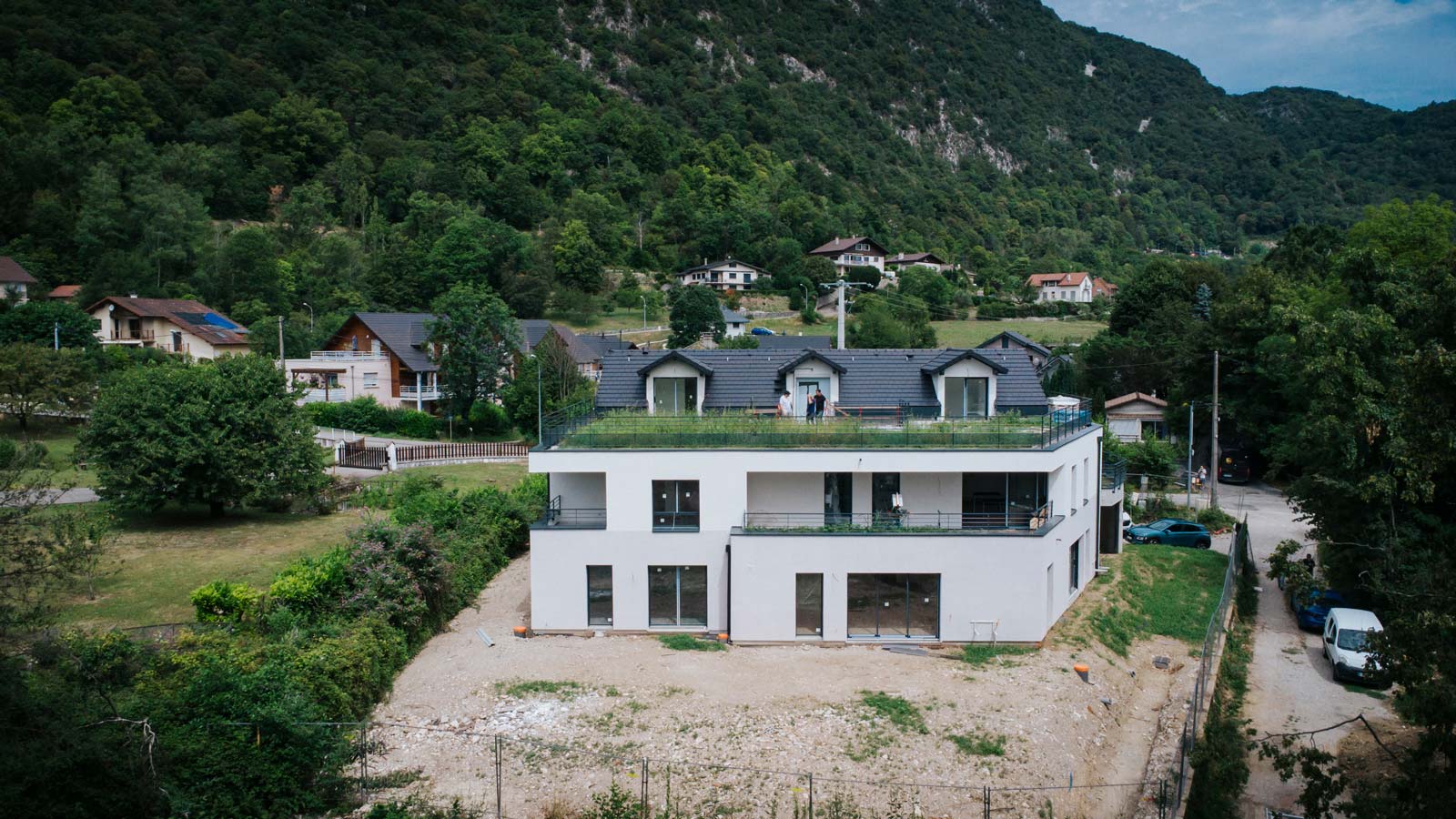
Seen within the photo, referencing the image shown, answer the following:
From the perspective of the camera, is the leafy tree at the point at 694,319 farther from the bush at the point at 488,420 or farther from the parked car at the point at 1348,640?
the parked car at the point at 1348,640

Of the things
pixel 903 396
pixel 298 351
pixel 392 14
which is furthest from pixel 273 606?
pixel 392 14

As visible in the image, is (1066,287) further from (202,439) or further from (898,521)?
(202,439)

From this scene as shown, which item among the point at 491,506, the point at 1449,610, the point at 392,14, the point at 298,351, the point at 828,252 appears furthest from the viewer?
the point at 392,14

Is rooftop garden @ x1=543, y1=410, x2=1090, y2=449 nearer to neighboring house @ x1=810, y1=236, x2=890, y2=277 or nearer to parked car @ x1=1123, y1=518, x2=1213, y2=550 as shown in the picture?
parked car @ x1=1123, y1=518, x2=1213, y2=550

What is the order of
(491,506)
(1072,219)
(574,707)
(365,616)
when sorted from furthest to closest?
(1072,219)
(491,506)
(365,616)
(574,707)

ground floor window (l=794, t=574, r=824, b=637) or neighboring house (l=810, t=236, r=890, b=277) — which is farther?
neighboring house (l=810, t=236, r=890, b=277)

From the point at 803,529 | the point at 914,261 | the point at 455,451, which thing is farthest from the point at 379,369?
the point at 914,261

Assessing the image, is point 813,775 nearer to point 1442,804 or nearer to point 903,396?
point 1442,804

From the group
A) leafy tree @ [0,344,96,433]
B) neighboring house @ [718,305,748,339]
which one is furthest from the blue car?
neighboring house @ [718,305,748,339]
